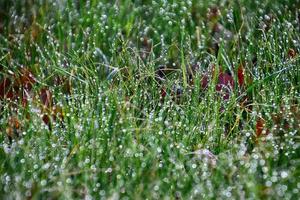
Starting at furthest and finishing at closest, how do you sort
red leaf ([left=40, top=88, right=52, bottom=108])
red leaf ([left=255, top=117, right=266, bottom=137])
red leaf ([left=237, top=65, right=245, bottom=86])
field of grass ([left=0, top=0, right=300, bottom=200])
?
1. red leaf ([left=237, top=65, right=245, bottom=86])
2. red leaf ([left=40, top=88, right=52, bottom=108])
3. red leaf ([left=255, top=117, right=266, bottom=137])
4. field of grass ([left=0, top=0, right=300, bottom=200])

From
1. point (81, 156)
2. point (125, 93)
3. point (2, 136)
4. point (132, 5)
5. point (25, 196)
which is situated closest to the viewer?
point (25, 196)

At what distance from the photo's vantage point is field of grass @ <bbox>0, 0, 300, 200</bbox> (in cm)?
246

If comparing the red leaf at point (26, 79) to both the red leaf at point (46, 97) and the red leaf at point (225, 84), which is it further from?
the red leaf at point (225, 84)

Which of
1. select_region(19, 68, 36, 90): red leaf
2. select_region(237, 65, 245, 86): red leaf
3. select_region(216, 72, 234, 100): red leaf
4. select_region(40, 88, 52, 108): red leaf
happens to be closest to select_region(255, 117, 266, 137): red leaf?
select_region(216, 72, 234, 100): red leaf

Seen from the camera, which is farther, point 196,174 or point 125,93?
point 125,93

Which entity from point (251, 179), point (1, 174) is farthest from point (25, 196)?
point (251, 179)

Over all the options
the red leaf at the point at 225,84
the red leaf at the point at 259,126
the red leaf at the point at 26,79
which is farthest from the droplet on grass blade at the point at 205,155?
the red leaf at the point at 26,79

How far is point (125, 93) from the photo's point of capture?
2982 millimetres

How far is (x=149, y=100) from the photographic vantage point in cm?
295

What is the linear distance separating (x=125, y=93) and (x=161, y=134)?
382 millimetres

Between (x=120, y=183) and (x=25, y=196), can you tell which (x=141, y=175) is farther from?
(x=25, y=196)

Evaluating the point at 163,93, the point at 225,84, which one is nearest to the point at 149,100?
the point at 163,93

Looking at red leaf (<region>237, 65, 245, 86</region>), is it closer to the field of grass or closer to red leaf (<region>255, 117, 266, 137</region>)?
the field of grass

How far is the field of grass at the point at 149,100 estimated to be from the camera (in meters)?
2.46
